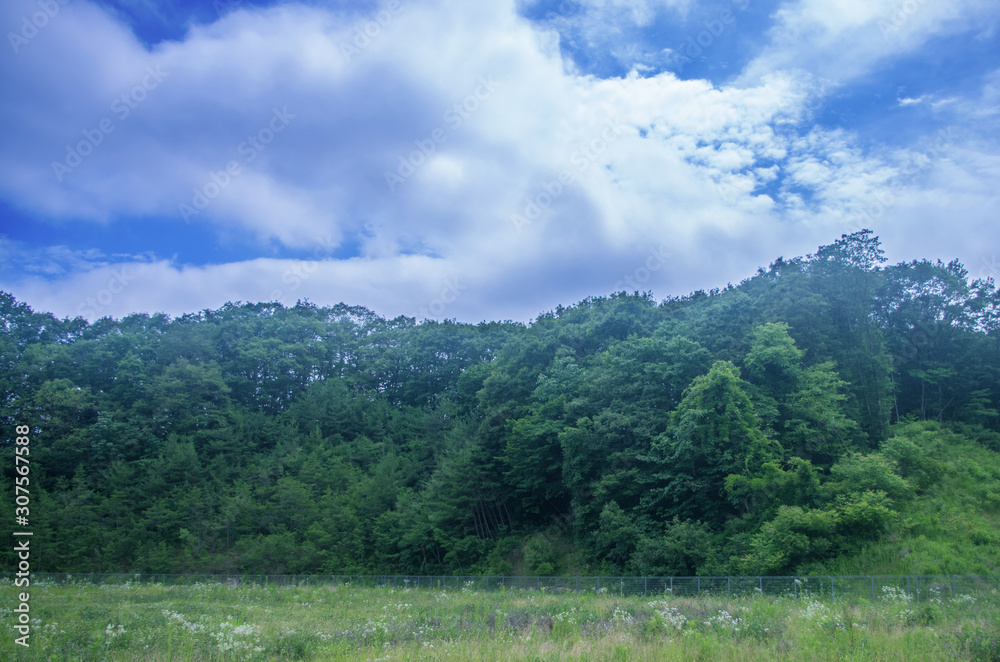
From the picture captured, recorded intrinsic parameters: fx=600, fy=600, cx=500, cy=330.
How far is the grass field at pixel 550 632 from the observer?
11.2m

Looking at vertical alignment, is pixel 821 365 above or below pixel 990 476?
above

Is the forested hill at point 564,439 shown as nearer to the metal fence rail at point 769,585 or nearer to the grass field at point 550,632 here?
the metal fence rail at point 769,585

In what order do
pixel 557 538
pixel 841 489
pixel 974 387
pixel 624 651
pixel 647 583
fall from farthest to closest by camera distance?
pixel 974 387 → pixel 557 538 → pixel 841 489 → pixel 647 583 → pixel 624 651

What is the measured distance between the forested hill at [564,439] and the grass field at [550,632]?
35.6 feet

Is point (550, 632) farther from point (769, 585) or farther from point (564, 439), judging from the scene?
point (564, 439)

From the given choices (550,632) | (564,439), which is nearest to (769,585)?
(550,632)

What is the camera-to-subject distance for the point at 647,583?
24062mm

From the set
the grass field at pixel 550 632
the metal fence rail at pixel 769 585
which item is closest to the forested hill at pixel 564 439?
the metal fence rail at pixel 769 585

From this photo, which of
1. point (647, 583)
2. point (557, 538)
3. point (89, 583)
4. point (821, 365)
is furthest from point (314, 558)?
point (821, 365)

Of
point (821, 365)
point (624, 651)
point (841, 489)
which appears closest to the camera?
point (624, 651)

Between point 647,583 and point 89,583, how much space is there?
31773 mm

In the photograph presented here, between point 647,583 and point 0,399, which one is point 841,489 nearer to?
point 647,583

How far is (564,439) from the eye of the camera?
37.7m

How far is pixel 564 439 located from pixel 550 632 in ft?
76.6
